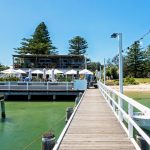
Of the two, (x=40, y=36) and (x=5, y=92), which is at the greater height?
(x=40, y=36)

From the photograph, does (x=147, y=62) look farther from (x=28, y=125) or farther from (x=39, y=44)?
(x=28, y=125)

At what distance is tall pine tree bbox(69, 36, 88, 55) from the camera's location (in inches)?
3132

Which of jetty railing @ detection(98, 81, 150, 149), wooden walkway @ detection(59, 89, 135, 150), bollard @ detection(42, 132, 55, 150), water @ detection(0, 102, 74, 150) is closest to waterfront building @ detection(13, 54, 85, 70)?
water @ detection(0, 102, 74, 150)

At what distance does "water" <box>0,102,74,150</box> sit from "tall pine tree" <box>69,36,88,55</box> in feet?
169

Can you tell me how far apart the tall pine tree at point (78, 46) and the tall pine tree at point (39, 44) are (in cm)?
612

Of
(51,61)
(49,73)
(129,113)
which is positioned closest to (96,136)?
(129,113)

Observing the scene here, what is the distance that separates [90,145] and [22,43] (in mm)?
68091

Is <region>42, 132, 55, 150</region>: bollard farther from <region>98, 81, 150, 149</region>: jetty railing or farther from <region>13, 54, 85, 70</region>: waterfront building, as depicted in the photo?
<region>13, 54, 85, 70</region>: waterfront building

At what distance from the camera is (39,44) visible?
70.9 meters

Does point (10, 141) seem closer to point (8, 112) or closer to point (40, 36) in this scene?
point (8, 112)

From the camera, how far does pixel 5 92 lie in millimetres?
32562

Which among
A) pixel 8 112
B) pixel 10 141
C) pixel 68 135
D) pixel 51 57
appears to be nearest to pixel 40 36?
pixel 51 57

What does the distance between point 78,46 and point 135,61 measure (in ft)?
47.4

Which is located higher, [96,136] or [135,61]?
[135,61]
